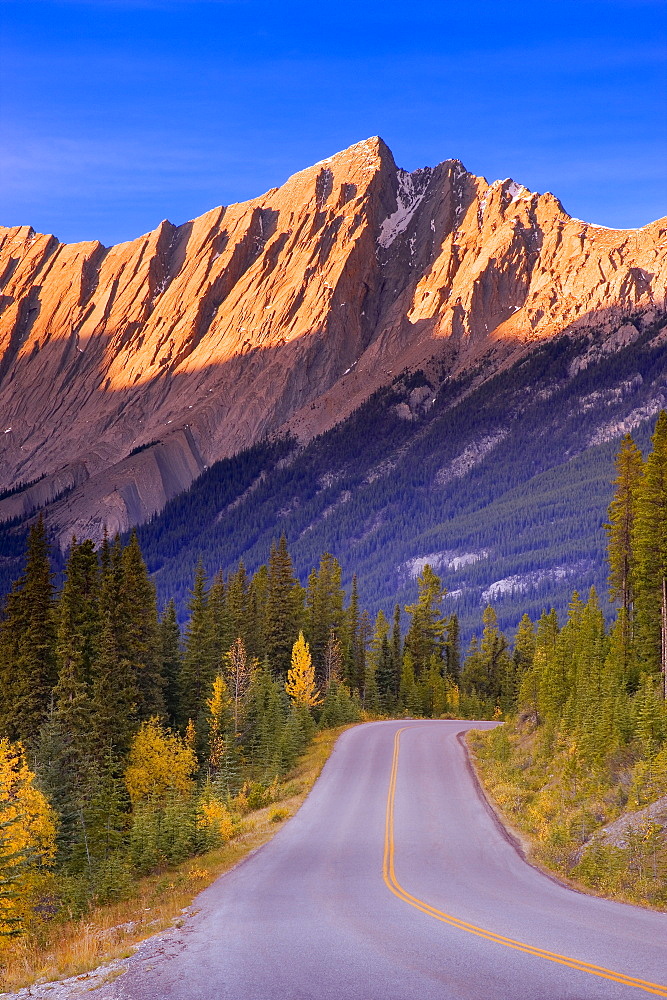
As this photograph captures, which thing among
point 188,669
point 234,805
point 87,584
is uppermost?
point 87,584

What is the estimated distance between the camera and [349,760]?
45.8 m

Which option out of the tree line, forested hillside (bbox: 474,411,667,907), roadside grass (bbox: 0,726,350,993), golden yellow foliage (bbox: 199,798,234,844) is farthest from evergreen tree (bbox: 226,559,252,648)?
roadside grass (bbox: 0,726,350,993)

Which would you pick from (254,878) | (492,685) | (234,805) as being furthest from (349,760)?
(492,685)

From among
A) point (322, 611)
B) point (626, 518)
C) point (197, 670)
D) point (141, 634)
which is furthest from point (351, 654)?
point (626, 518)

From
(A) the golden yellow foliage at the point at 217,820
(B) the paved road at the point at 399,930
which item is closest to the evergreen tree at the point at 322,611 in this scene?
(A) the golden yellow foliage at the point at 217,820

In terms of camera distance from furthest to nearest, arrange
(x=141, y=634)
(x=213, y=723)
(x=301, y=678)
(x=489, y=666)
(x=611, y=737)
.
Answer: (x=489, y=666) < (x=301, y=678) < (x=213, y=723) < (x=141, y=634) < (x=611, y=737)

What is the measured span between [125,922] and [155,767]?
2414 centimetres

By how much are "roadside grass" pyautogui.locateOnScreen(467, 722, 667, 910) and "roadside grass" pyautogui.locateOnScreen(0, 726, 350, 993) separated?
860cm

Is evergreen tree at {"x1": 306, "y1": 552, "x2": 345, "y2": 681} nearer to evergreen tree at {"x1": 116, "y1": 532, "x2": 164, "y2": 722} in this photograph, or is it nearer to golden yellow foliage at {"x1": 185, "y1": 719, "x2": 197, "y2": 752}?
golden yellow foliage at {"x1": 185, "y1": 719, "x2": 197, "y2": 752}

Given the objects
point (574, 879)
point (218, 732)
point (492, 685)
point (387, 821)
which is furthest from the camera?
point (492, 685)

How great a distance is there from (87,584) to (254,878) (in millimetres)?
25044

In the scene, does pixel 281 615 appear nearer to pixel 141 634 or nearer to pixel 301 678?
pixel 301 678

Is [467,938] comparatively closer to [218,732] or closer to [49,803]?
[49,803]

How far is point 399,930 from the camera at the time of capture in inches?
643
